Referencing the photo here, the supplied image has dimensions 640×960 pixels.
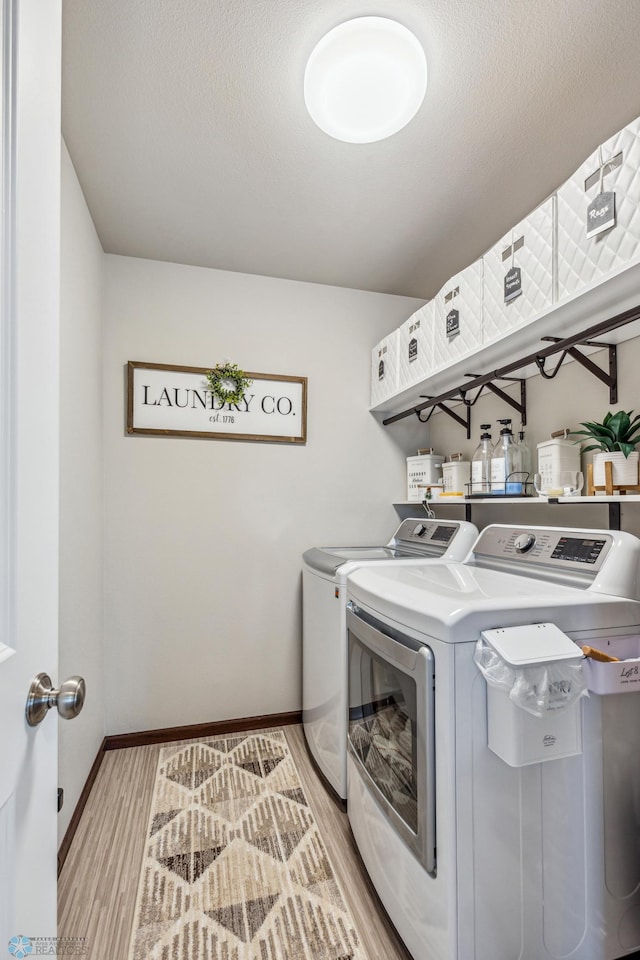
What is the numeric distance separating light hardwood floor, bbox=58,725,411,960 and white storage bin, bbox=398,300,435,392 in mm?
1919

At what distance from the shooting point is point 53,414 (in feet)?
2.60

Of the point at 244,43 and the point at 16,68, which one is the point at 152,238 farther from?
the point at 16,68

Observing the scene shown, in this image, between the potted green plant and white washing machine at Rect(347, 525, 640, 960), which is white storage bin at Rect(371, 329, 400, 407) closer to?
the potted green plant

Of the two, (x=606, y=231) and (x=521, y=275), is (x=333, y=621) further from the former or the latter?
(x=606, y=231)

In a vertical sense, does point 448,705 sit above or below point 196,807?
above

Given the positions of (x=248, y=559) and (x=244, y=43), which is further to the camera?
(x=248, y=559)

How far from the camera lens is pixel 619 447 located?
154cm

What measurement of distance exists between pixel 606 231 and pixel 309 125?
1.04 m

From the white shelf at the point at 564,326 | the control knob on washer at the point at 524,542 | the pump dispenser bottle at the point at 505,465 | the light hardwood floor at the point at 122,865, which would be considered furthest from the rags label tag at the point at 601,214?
the light hardwood floor at the point at 122,865

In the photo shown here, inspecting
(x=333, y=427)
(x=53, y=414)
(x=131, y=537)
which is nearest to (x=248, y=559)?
(x=131, y=537)

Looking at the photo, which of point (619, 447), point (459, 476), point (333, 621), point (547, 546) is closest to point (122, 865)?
point (333, 621)

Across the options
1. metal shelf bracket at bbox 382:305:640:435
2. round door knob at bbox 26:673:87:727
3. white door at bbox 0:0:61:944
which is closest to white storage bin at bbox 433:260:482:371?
metal shelf bracket at bbox 382:305:640:435

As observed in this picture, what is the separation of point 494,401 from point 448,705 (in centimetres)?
168

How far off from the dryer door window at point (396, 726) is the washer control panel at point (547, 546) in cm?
60
